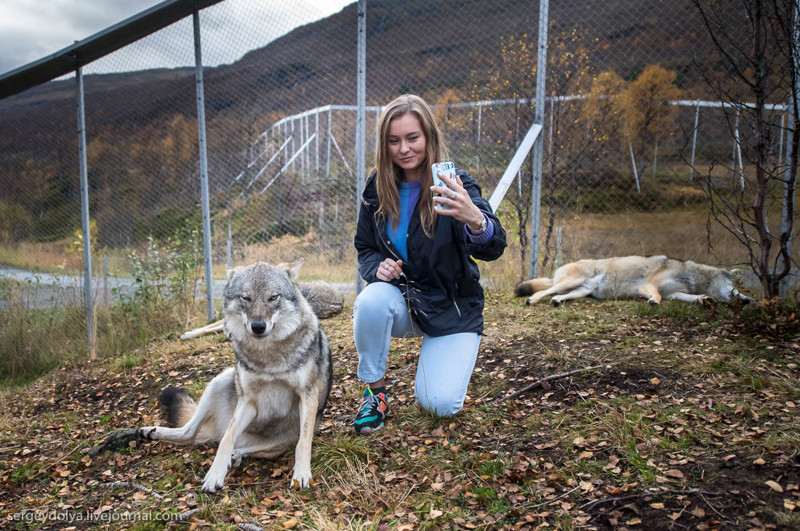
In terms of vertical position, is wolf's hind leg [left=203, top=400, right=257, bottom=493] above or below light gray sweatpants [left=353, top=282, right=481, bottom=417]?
below

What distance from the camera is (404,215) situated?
3.35 metres

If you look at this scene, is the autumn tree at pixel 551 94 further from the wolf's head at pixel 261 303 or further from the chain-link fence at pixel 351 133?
the wolf's head at pixel 261 303

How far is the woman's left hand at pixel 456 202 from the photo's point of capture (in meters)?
2.74

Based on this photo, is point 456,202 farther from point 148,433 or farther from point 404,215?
point 148,433

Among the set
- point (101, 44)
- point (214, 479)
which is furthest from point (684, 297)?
point (101, 44)

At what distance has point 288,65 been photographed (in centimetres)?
655

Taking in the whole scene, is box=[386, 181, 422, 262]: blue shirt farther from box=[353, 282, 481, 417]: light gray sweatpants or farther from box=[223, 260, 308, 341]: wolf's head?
box=[223, 260, 308, 341]: wolf's head

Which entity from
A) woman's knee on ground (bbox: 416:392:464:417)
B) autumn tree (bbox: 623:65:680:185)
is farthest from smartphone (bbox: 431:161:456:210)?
autumn tree (bbox: 623:65:680:185)

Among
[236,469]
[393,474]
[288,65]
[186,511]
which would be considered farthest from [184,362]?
[288,65]

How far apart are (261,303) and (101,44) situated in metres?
5.24

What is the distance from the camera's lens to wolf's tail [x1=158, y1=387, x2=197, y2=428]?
11.2ft

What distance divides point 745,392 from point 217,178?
6952 mm

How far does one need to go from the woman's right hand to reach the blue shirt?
0.54 feet

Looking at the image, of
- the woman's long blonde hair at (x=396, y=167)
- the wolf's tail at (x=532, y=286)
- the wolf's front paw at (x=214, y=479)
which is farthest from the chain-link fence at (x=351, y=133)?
the wolf's front paw at (x=214, y=479)
